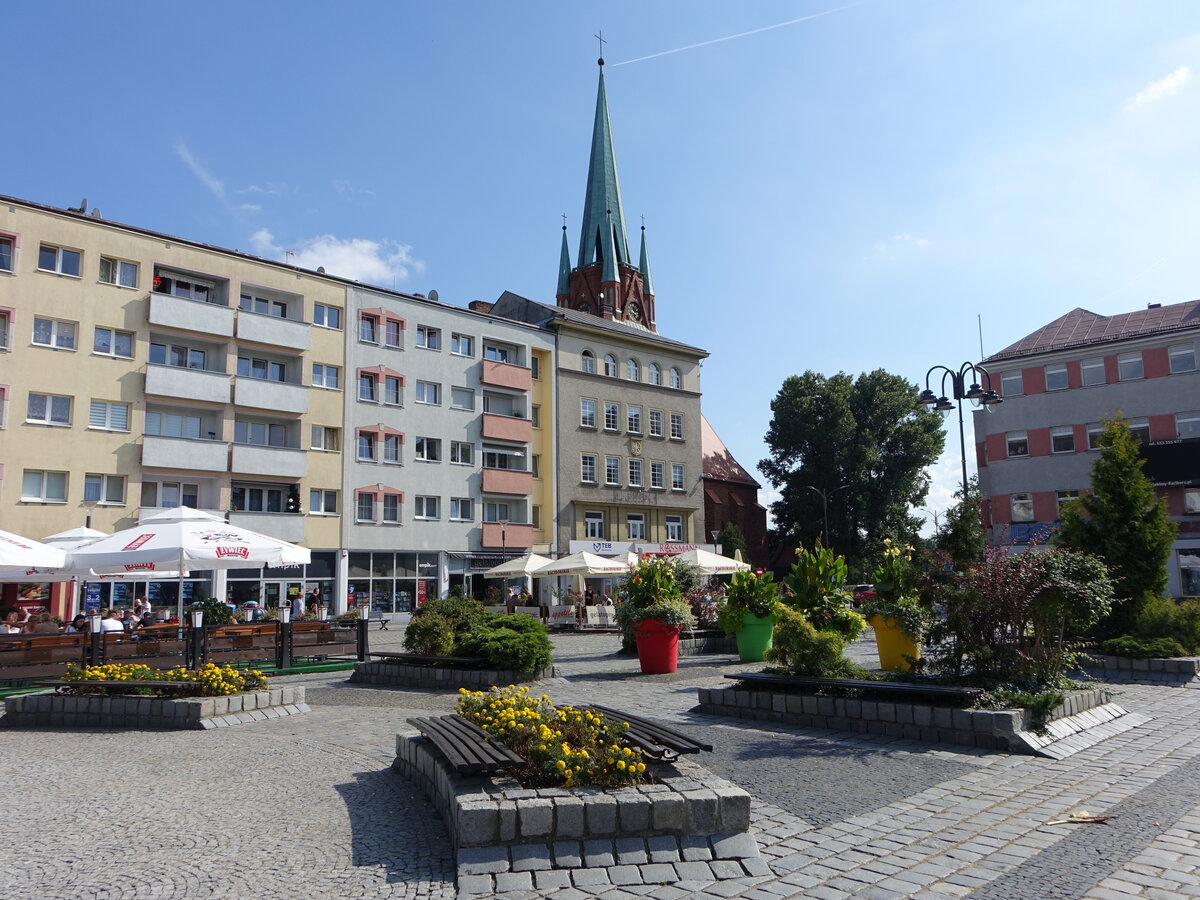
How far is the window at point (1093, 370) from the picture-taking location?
4609 cm

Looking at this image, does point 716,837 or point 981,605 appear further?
point 981,605

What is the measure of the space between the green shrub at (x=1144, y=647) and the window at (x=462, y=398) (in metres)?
35.6

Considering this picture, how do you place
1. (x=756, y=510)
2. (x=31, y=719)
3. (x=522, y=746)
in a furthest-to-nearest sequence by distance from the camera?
(x=756, y=510), (x=31, y=719), (x=522, y=746)

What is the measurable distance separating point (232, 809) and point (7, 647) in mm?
9921

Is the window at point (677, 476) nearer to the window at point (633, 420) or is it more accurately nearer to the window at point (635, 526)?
the window at point (635, 526)

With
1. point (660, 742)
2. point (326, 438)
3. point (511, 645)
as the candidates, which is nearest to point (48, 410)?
point (326, 438)

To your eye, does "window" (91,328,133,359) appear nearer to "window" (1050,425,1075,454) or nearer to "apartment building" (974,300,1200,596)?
"apartment building" (974,300,1200,596)

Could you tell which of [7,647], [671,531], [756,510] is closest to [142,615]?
[7,647]

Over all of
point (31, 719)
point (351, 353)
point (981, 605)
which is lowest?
point (31, 719)

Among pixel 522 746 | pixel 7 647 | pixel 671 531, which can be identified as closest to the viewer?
pixel 522 746

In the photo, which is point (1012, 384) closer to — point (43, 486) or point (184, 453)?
point (184, 453)

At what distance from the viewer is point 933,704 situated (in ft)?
30.9

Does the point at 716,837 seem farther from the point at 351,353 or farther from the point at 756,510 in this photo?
the point at 756,510

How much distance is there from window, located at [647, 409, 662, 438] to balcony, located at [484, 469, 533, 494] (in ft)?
32.4
